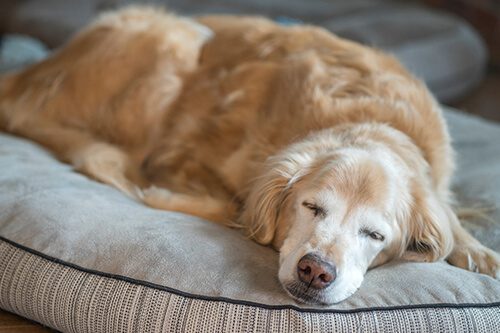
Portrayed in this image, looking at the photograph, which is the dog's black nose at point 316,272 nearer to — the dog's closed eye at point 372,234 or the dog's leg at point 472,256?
the dog's closed eye at point 372,234

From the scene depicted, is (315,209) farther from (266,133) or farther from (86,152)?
(86,152)

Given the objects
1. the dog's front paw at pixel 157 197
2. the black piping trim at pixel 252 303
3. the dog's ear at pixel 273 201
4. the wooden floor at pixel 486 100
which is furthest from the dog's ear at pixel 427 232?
the wooden floor at pixel 486 100

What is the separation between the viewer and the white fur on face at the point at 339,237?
1.74 meters

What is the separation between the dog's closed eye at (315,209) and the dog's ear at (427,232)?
30 cm

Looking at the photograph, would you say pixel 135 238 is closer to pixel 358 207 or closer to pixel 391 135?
pixel 358 207

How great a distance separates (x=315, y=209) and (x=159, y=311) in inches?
19.3

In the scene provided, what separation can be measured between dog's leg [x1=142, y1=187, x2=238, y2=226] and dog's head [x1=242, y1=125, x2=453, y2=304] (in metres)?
0.14

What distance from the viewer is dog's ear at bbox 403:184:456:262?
6.63ft

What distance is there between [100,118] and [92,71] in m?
0.20

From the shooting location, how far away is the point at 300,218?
6.29ft

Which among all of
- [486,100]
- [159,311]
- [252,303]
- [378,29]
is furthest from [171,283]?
[486,100]

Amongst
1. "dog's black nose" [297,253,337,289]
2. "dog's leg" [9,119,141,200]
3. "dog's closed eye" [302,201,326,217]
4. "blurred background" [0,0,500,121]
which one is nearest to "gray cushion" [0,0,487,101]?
"blurred background" [0,0,500,121]

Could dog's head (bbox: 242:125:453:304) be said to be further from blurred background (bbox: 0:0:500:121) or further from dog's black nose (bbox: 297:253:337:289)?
blurred background (bbox: 0:0:500:121)

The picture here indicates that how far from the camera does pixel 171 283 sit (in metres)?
1.78
